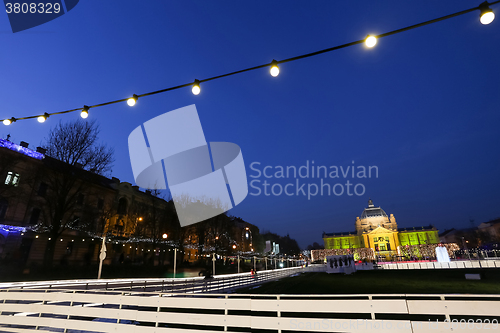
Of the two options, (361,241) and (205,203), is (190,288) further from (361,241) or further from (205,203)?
(361,241)

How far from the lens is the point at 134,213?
1826 inches

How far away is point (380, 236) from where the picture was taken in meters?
129

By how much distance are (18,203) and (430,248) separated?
3839 inches

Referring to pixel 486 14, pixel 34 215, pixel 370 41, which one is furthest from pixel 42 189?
pixel 486 14

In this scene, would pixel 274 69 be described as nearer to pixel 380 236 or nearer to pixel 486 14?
pixel 486 14

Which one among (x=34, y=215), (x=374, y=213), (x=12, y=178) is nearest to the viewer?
(x=12, y=178)

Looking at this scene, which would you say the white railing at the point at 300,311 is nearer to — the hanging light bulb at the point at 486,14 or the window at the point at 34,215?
the hanging light bulb at the point at 486,14

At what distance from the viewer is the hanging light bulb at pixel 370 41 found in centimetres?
538

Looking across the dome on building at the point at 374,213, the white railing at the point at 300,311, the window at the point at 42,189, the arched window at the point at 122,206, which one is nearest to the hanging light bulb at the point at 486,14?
the white railing at the point at 300,311

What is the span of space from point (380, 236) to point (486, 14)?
475 ft

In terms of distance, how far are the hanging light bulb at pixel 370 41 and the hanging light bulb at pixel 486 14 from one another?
1897 mm

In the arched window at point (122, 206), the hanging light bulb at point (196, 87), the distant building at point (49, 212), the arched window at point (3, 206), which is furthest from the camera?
the arched window at point (122, 206)

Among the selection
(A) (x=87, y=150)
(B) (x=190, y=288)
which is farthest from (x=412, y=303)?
(A) (x=87, y=150)

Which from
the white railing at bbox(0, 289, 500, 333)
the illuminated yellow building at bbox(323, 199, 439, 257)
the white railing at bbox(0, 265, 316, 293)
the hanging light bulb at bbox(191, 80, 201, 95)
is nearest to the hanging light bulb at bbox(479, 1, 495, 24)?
the white railing at bbox(0, 289, 500, 333)
